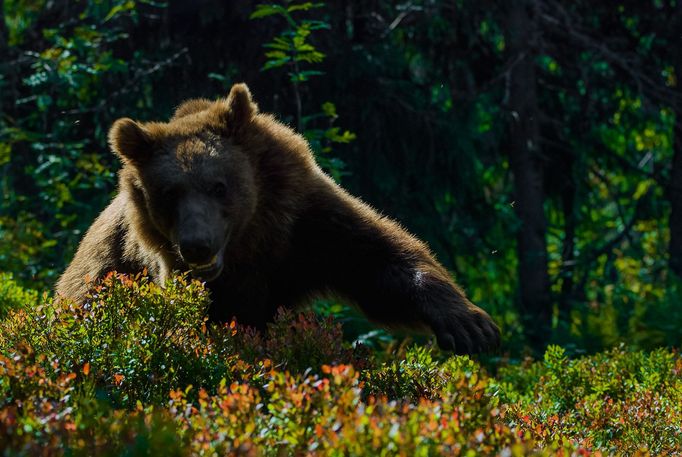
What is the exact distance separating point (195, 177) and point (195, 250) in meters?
0.50

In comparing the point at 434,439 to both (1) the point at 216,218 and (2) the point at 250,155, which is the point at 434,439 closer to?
(1) the point at 216,218

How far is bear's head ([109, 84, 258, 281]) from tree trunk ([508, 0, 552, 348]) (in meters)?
5.03

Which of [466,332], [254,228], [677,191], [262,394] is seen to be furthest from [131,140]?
[677,191]

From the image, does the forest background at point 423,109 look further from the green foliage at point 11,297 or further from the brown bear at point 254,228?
the brown bear at point 254,228

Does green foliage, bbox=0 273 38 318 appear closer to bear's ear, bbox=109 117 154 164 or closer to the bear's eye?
bear's ear, bbox=109 117 154 164

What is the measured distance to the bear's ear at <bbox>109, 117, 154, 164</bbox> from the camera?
16.6 feet

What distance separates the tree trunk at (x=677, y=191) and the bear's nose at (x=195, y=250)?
724cm

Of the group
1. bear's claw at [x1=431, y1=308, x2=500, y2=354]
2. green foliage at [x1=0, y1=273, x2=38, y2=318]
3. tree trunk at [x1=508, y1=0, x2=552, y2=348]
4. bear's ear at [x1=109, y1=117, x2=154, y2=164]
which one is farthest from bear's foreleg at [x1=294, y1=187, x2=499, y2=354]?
tree trunk at [x1=508, y1=0, x2=552, y2=348]

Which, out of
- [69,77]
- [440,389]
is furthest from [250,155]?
[69,77]

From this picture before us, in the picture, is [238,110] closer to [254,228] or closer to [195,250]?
[254,228]

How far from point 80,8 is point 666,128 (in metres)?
6.47

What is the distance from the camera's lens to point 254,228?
16.7ft

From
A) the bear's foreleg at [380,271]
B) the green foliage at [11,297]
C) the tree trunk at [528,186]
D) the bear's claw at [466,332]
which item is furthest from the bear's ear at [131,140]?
the tree trunk at [528,186]

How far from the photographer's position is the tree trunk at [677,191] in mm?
10492
